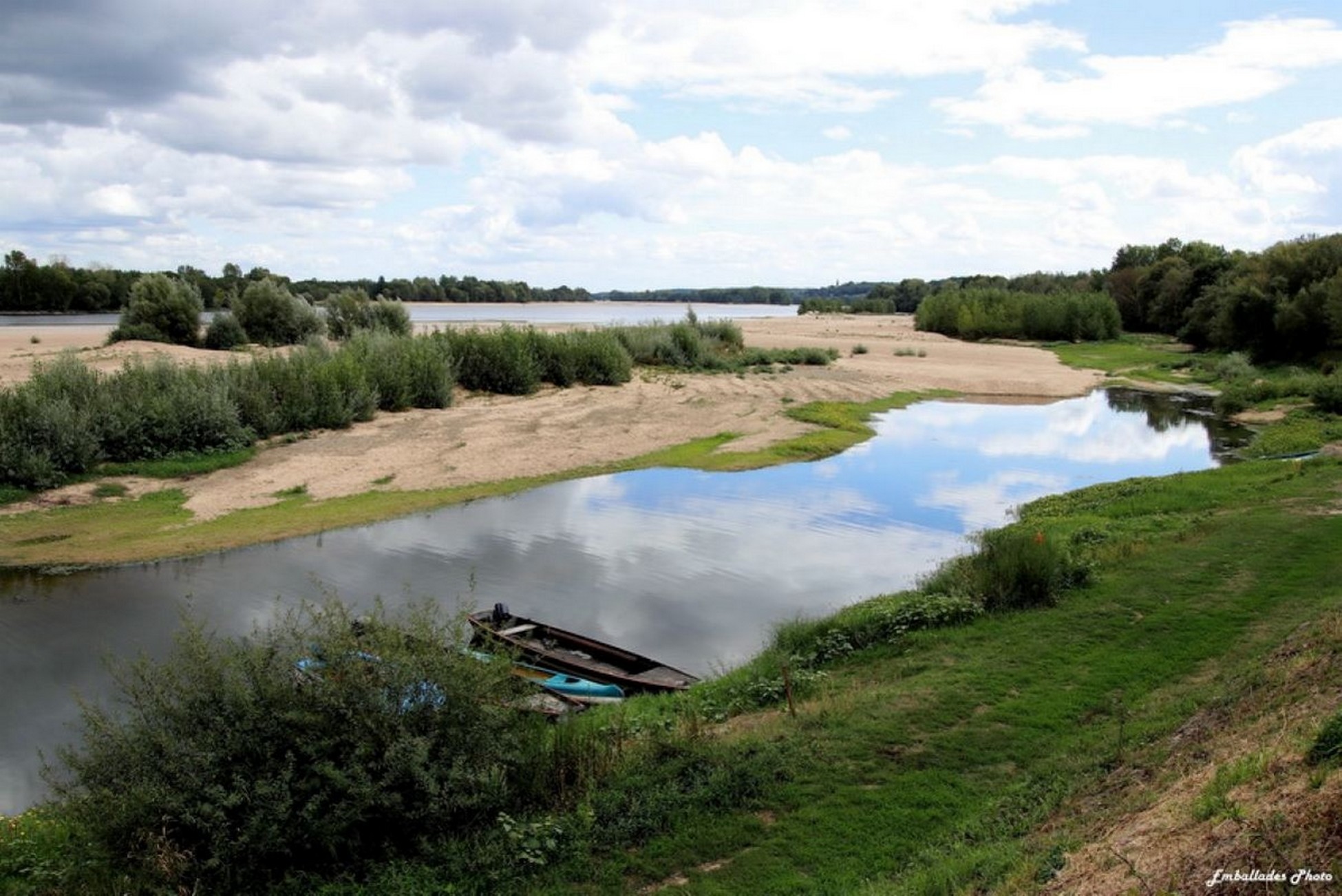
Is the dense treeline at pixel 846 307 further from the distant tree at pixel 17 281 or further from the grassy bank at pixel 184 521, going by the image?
the grassy bank at pixel 184 521

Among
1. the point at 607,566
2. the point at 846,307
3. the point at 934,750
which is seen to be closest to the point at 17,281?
the point at 607,566

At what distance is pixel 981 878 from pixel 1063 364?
6510 cm

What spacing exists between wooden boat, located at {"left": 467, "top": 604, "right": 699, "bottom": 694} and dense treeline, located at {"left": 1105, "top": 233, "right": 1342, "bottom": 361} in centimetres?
4274

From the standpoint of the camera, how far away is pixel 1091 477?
27797 mm

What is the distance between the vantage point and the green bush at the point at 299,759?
22.2 feet

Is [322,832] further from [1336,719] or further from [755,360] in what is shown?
[755,360]

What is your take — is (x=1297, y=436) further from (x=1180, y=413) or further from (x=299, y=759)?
(x=299, y=759)

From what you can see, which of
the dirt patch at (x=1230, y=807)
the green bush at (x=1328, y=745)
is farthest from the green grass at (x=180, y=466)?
the green bush at (x=1328, y=745)

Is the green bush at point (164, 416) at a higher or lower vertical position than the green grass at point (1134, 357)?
lower

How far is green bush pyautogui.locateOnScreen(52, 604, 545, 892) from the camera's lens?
22.2ft

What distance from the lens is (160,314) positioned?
1971 inches

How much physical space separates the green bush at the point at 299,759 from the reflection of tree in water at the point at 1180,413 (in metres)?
29.0

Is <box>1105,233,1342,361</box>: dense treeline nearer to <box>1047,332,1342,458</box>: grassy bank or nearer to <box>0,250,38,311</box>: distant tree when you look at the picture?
<box>1047,332,1342,458</box>: grassy bank

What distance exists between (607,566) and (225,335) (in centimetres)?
4094
